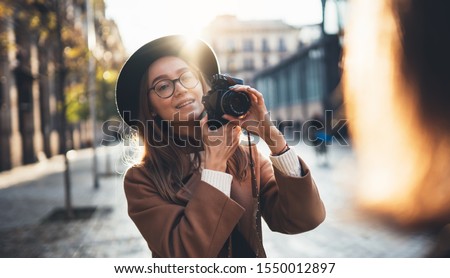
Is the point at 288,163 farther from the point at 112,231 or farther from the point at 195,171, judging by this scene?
the point at 112,231

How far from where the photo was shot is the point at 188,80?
166 cm

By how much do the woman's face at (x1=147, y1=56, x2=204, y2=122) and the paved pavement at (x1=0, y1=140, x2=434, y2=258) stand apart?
59cm

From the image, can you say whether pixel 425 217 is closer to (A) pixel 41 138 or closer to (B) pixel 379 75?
(B) pixel 379 75

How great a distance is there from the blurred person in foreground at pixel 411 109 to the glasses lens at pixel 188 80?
0.61 meters

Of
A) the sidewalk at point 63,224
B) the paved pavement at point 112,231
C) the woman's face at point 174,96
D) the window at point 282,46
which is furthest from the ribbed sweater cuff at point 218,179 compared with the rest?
the window at point 282,46

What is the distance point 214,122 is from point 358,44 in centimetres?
50

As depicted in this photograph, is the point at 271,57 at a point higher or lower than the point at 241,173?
higher

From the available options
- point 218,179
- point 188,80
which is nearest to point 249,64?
point 188,80

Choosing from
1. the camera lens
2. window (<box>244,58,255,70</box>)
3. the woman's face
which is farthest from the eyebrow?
window (<box>244,58,255,70</box>)

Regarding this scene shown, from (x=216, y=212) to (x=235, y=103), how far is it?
366 mm

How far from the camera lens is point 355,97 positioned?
145cm

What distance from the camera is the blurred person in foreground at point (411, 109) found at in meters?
1.21

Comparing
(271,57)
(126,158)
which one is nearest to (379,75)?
(126,158)

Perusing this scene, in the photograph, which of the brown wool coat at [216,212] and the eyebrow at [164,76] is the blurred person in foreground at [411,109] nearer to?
the brown wool coat at [216,212]
